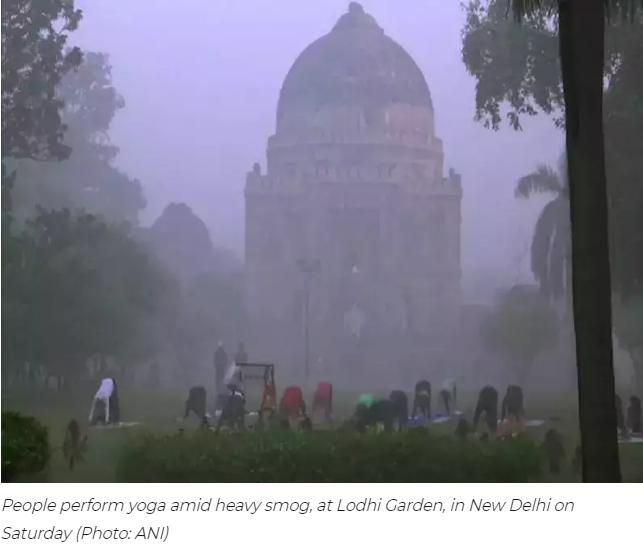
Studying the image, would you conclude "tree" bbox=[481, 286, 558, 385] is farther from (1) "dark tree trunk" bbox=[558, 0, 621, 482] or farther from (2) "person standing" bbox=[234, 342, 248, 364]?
(2) "person standing" bbox=[234, 342, 248, 364]

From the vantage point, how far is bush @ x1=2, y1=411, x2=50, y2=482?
29.6 feet

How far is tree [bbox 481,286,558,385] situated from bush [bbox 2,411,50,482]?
417 centimetres

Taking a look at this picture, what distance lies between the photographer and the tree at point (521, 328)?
9945mm

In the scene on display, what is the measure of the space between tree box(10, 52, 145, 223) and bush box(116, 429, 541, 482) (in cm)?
238

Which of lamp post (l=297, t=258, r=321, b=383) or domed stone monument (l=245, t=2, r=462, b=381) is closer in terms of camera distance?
domed stone monument (l=245, t=2, r=462, b=381)

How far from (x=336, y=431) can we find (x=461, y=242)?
2162 millimetres

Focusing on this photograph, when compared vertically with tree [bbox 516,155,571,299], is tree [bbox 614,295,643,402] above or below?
below

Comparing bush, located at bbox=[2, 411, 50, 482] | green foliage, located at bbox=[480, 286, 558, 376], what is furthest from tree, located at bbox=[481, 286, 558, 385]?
bush, located at bbox=[2, 411, 50, 482]

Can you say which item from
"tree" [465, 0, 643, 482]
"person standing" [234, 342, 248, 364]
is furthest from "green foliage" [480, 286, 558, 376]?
"person standing" [234, 342, 248, 364]

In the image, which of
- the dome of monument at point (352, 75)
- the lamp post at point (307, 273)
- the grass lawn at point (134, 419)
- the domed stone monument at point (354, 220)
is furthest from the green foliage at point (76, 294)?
the dome of monument at point (352, 75)

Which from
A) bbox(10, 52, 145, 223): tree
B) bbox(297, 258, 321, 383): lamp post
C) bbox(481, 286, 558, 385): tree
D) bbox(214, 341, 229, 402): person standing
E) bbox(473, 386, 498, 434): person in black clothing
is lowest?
bbox(473, 386, 498, 434): person in black clothing

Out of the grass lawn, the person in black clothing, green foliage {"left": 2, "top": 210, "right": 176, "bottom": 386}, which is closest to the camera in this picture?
the grass lawn

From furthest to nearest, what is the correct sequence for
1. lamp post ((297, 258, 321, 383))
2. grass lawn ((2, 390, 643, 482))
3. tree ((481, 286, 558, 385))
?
lamp post ((297, 258, 321, 383)), tree ((481, 286, 558, 385)), grass lawn ((2, 390, 643, 482))

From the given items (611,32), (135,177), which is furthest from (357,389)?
(611,32)
